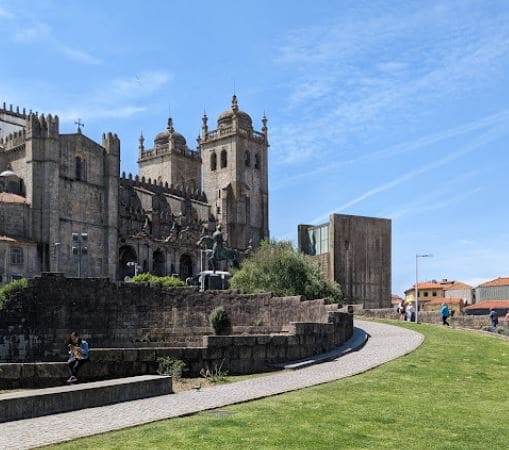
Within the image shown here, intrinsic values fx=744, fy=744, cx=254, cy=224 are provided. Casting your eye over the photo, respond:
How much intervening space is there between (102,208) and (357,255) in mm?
26906

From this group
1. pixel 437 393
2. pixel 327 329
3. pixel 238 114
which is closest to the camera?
pixel 437 393

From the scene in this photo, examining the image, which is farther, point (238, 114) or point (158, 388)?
point (238, 114)

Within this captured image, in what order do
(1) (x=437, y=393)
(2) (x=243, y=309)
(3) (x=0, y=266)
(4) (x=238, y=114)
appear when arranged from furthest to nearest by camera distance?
(4) (x=238, y=114) → (3) (x=0, y=266) → (2) (x=243, y=309) → (1) (x=437, y=393)

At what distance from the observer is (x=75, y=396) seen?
12672mm

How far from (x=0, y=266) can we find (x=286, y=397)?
177 ft

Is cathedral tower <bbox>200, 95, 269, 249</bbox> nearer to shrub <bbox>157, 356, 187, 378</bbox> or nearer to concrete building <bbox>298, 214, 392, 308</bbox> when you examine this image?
concrete building <bbox>298, 214, 392, 308</bbox>

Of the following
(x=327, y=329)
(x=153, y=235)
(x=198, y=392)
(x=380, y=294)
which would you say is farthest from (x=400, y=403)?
(x=153, y=235)

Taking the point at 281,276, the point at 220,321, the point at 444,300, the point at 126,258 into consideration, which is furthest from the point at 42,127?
the point at 444,300

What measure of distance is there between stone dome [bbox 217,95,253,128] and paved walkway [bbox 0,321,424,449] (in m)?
93.6

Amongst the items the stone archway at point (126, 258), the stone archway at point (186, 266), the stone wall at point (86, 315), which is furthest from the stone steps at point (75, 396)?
the stone archway at point (186, 266)

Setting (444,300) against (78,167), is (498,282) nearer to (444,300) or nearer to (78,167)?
(444,300)

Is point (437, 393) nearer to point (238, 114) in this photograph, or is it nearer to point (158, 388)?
point (158, 388)

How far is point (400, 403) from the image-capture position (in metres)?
13.0

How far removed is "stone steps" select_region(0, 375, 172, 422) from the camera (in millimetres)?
11660
